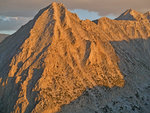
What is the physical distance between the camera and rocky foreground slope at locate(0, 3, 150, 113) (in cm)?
3131

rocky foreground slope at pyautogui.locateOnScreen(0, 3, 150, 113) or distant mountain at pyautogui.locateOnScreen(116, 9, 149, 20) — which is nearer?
rocky foreground slope at pyautogui.locateOnScreen(0, 3, 150, 113)

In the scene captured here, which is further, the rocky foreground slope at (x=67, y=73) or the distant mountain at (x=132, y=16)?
the distant mountain at (x=132, y=16)

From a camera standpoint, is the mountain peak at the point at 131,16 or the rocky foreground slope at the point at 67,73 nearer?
the rocky foreground slope at the point at 67,73

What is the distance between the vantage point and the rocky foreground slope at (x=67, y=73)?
31.3 meters

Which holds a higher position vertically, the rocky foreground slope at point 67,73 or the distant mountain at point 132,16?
the distant mountain at point 132,16

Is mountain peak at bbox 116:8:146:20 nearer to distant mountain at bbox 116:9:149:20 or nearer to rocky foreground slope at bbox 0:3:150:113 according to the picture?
distant mountain at bbox 116:9:149:20

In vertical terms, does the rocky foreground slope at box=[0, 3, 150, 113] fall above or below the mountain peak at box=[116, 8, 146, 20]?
below

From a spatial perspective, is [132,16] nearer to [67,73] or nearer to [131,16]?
[131,16]

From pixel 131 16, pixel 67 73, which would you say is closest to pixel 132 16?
pixel 131 16

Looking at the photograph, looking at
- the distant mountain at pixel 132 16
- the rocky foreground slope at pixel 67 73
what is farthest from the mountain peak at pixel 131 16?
the rocky foreground slope at pixel 67 73

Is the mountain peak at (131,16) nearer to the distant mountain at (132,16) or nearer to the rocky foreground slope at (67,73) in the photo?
the distant mountain at (132,16)

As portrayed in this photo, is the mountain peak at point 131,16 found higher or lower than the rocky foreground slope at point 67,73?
higher

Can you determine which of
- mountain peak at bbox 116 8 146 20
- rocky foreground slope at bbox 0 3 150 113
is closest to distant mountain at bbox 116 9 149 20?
mountain peak at bbox 116 8 146 20

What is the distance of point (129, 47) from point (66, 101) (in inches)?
1340
